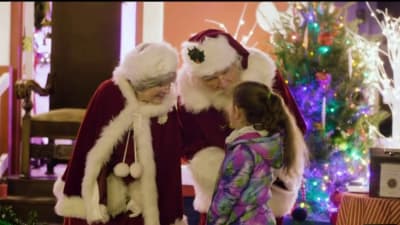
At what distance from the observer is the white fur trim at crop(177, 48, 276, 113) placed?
3.03m

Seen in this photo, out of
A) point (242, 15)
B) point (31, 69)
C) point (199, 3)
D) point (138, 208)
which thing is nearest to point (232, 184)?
point (138, 208)

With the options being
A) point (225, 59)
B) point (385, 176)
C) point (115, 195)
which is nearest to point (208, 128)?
point (225, 59)

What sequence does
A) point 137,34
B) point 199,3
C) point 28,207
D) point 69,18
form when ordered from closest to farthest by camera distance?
point 28,207 < point 137,34 < point 199,3 < point 69,18

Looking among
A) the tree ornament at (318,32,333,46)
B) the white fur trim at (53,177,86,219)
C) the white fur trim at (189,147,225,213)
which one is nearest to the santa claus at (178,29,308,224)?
the white fur trim at (189,147,225,213)

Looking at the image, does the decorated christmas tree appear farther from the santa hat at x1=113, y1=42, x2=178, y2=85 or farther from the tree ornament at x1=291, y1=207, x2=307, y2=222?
the santa hat at x1=113, y1=42, x2=178, y2=85

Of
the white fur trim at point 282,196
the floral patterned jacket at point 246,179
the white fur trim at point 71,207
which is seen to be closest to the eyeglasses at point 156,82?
the floral patterned jacket at point 246,179

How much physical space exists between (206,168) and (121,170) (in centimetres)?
47

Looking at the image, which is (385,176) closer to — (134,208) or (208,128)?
(208,128)

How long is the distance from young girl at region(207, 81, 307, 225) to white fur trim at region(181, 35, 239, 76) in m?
0.47

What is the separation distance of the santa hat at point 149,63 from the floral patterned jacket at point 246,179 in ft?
1.72

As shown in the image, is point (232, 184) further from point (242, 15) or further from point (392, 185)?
point (242, 15)

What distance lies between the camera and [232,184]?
2404 mm

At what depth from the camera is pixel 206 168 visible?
9.80ft

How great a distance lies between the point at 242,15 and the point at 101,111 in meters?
3.37
